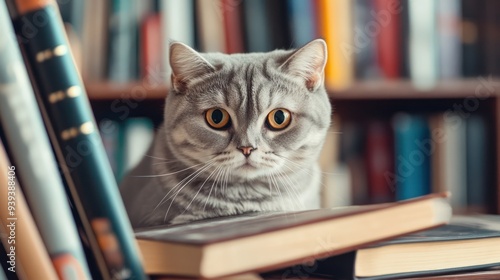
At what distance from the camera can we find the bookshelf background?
4.07ft

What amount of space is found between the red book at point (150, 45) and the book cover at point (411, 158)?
573 mm

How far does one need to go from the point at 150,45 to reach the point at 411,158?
640 mm

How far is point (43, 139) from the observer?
0.41 m

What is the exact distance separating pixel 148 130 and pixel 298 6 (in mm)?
406

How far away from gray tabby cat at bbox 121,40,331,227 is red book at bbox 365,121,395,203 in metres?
0.75

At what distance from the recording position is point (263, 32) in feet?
4.15

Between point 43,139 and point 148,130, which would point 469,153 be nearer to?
point 148,130

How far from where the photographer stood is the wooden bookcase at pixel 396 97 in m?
1.21

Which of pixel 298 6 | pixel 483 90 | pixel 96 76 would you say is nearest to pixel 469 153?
pixel 483 90

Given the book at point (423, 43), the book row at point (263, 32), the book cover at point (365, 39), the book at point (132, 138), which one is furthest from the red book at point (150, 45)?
the book at point (423, 43)

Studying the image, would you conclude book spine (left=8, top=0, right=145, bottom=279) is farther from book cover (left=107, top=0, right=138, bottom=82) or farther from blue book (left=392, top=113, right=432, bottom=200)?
blue book (left=392, top=113, right=432, bottom=200)

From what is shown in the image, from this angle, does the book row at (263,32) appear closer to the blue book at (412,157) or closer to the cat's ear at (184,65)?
the blue book at (412,157)

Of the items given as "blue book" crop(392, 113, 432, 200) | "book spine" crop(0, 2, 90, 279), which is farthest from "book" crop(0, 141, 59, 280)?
"blue book" crop(392, 113, 432, 200)

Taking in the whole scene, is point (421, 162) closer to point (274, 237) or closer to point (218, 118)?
point (218, 118)
